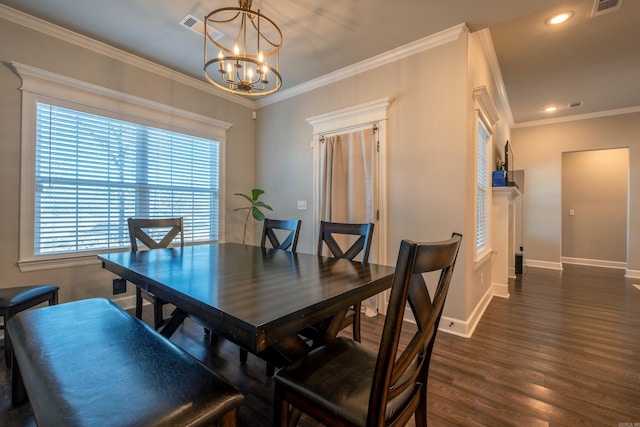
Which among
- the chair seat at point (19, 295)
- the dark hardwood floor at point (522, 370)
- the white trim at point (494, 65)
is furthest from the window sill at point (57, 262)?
the white trim at point (494, 65)

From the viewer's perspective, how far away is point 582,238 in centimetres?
603

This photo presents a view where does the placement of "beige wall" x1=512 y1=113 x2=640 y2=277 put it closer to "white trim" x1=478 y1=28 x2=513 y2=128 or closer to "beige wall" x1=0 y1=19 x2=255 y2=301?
"white trim" x1=478 y1=28 x2=513 y2=128

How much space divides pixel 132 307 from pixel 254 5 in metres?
3.32

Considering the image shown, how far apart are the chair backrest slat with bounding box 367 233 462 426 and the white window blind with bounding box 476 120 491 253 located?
8.61 ft

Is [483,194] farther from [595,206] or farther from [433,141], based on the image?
[595,206]

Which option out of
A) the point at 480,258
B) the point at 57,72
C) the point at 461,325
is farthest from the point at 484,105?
the point at 57,72

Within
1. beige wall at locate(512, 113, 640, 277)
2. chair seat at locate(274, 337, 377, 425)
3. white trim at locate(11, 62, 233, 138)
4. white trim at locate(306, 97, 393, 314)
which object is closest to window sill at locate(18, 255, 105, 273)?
white trim at locate(11, 62, 233, 138)

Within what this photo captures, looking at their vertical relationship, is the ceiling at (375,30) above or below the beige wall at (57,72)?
above

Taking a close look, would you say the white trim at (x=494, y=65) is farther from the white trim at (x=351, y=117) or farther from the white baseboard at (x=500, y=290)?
the white baseboard at (x=500, y=290)

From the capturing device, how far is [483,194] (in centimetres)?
344

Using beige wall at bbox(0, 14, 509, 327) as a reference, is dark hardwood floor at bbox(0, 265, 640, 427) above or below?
below

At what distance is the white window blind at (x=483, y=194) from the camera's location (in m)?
3.19

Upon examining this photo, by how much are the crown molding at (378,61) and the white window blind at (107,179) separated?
142 centimetres

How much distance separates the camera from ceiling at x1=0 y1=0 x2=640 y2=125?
7.57 ft
